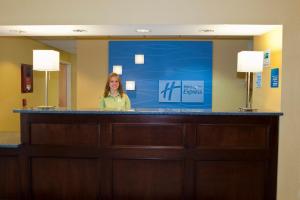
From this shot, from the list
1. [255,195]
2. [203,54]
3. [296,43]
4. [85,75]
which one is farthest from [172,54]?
[255,195]

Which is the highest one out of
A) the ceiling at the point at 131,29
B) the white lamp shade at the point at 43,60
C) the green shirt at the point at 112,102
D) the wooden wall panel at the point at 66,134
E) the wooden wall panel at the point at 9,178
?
the ceiling at the point at 131,29

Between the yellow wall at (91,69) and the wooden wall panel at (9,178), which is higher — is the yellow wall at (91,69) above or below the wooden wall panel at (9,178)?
above

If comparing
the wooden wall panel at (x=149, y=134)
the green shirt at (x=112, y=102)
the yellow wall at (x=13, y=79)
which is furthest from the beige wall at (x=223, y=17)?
the yellow wall at (x=13, y=79)

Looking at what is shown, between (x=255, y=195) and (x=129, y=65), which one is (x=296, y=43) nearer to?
(x=255, y=195)

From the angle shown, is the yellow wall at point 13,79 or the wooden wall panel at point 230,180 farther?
the yellow wall at point 13,79

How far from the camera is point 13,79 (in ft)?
15.5

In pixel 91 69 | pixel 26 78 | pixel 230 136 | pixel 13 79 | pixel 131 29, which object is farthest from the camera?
pixel 91 69

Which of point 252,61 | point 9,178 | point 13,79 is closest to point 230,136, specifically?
point 252,61

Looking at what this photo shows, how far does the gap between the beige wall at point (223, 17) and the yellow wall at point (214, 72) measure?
2271 mm

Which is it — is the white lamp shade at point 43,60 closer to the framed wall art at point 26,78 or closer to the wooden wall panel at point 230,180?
the wooden wall panel at point 230,180

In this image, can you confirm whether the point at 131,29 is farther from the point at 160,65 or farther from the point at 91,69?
the point at 91,69

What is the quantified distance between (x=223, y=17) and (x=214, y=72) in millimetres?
2365

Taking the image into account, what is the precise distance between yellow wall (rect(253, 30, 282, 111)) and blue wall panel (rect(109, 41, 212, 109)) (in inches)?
64.9

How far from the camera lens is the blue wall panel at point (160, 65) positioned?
515 centimetres
